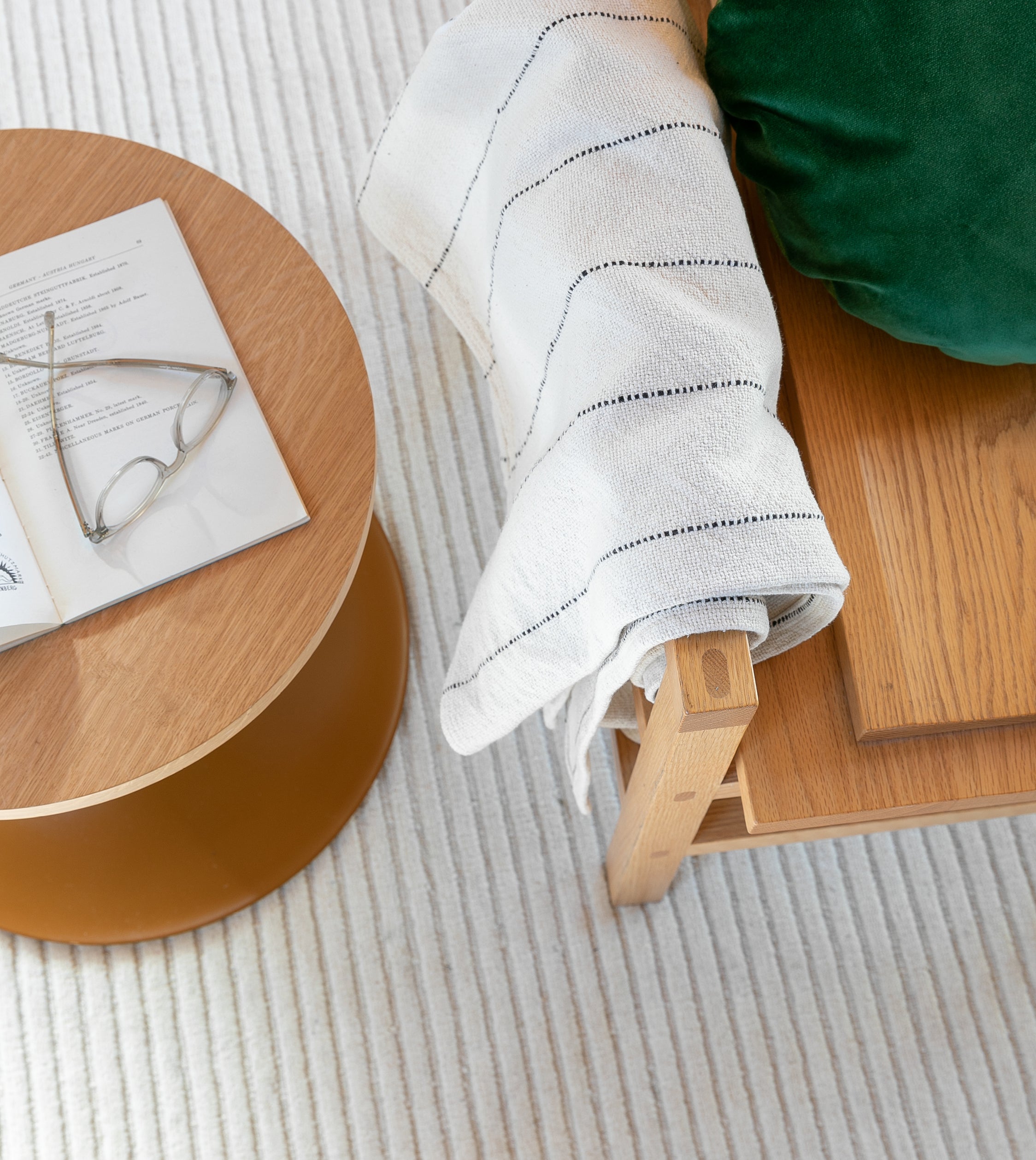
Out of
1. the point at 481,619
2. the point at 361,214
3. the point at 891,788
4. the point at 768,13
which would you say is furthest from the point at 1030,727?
the point at 361,214

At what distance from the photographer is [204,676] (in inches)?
24.0

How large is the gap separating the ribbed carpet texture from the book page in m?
0.42

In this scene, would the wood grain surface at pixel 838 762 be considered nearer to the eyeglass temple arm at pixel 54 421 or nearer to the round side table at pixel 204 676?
the round side table at pixel 204 676

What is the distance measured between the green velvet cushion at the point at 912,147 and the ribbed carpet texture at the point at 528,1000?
523mm

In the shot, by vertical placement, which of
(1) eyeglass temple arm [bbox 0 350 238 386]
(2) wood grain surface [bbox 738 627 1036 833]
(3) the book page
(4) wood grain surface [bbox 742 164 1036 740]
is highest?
(1) eyeglass temple arm [bbox 0 350 238 386]

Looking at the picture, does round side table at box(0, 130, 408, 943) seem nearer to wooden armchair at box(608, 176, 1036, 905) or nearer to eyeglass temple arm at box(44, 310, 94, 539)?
eyeglass temple arm at box(44, 310, 94, 539)

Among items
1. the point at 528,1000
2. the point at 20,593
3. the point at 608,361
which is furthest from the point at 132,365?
the point at 528,1000

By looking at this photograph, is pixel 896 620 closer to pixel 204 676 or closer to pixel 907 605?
pixel 907 605

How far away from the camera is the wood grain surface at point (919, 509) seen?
0.59m

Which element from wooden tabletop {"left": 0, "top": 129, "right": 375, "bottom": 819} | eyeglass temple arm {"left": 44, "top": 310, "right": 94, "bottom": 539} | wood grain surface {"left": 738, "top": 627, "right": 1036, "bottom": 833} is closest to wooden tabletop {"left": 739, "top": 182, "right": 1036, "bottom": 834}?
wood grain surface {"left": 738, "top": 627, "right": 1036, "bottom": 833}

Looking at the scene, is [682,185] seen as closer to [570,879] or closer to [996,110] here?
[996,110]

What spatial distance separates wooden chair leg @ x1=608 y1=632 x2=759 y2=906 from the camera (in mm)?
503

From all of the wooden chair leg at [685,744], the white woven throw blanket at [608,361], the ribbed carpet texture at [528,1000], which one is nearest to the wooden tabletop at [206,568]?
the white woven throw blanket at [608,361]

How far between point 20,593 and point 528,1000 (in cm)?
57
